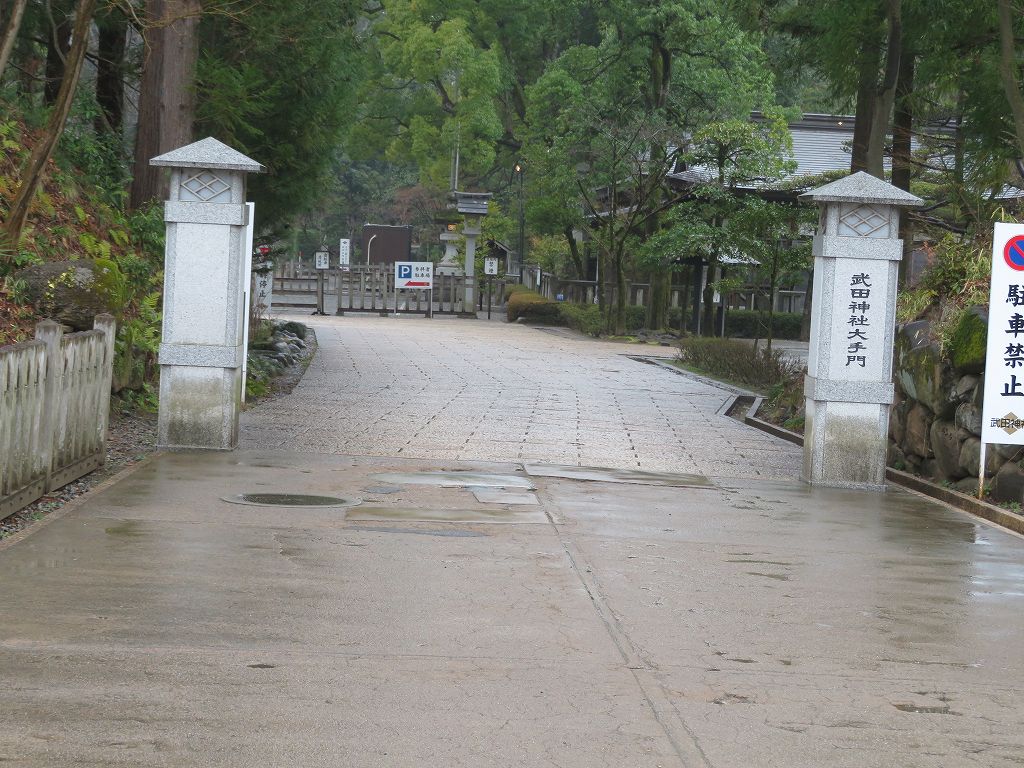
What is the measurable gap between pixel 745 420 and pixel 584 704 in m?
12.3

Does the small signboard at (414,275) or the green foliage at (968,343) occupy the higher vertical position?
the small signboard at (414,275)

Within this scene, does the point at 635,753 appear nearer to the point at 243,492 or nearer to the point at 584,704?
the point at 584,704

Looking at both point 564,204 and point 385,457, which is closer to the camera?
point 385,457

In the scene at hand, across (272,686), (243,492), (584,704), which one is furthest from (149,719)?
(243,492)

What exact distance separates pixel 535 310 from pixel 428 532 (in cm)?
3400

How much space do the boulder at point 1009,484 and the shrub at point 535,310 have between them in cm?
3117

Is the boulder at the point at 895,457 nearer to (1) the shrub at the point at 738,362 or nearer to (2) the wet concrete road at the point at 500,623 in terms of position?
(2) the wet concrete road at the point at 500,623

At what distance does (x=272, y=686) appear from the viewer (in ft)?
15.9

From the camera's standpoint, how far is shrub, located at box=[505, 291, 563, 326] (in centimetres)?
4172

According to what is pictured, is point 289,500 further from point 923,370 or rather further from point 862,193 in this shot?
point 923,370

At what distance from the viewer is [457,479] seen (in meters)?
10.3

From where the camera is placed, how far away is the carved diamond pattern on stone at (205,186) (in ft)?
36.4

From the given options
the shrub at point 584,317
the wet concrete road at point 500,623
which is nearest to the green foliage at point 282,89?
the wet concrete road at point 500,623

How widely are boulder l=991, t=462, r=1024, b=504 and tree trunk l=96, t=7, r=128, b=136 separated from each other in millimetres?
12136
